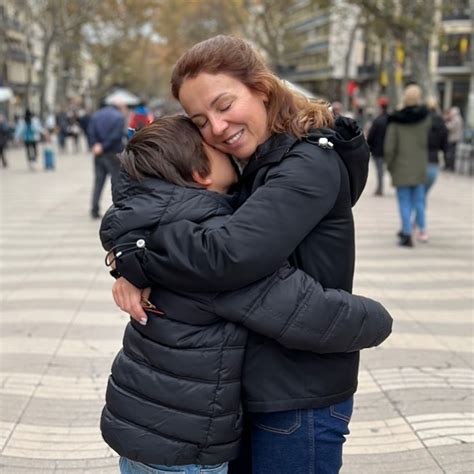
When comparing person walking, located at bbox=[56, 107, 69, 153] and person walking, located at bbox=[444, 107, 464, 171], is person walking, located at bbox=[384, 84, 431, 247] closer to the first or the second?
person walking, located at bbox=[444, 107, 464, 171]

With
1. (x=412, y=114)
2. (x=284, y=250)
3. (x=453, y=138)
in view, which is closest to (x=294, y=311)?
(x=284, y=250)

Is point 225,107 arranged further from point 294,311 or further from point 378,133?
point 378,133

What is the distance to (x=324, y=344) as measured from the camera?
184cm

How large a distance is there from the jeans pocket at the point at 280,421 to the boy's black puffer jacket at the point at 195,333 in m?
0.11

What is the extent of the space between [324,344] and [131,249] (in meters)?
0.56

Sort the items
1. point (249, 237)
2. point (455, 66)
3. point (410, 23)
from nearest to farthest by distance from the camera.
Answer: point (249, 237) → point (410, 23) → point (455, 66)

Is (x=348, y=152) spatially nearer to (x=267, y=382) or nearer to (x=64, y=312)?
(x=267, y=382)

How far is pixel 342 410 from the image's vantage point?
198 centimetres

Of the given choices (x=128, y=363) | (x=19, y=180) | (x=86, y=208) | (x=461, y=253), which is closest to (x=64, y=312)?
(x=128, y=363)

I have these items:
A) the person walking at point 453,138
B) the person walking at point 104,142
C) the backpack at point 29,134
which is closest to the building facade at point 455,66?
the person walking at point 453,138

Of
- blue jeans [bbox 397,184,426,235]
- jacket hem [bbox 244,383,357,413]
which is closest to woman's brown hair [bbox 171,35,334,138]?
jacket hem [bbox 244,383,357,413]

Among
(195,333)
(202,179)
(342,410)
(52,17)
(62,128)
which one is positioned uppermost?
(52,17)

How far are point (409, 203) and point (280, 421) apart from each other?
7336 mm

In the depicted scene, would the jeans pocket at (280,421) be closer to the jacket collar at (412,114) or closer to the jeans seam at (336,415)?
the jeans seam at (336,415)
